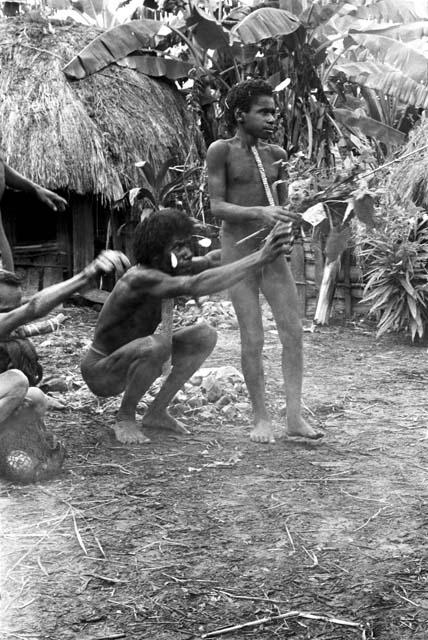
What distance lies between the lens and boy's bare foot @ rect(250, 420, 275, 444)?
471 centimetres

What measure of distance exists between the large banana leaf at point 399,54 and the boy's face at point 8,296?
7.92 metres

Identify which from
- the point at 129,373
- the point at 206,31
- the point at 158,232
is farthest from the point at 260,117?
the point at 206,31

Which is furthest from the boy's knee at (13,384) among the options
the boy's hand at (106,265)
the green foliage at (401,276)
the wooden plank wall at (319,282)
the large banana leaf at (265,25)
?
the wooden plank wall at (319,282)

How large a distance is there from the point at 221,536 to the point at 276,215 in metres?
1.82

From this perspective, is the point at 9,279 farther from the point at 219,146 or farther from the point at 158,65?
the point at 158,65

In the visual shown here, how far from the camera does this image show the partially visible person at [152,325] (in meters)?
4.36

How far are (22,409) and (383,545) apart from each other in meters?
1.93

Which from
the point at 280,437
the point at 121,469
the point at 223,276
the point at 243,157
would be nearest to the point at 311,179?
the point at 243,157

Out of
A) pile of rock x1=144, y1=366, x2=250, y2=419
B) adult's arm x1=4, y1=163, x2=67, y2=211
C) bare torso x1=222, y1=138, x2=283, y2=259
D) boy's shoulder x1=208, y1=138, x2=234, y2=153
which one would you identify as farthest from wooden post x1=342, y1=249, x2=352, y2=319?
boy's shoulder x1=208, y1=138, x2=234, y2=153

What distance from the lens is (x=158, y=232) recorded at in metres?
4.44

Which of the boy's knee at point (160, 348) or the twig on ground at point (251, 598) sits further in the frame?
the boy's knee at point (160, 348)

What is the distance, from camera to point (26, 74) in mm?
11148

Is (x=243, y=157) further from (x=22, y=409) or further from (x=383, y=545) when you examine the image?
(x=383, y=545)

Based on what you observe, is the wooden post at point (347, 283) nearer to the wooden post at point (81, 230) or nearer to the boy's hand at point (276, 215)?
the wooden post at point (81, 230)
